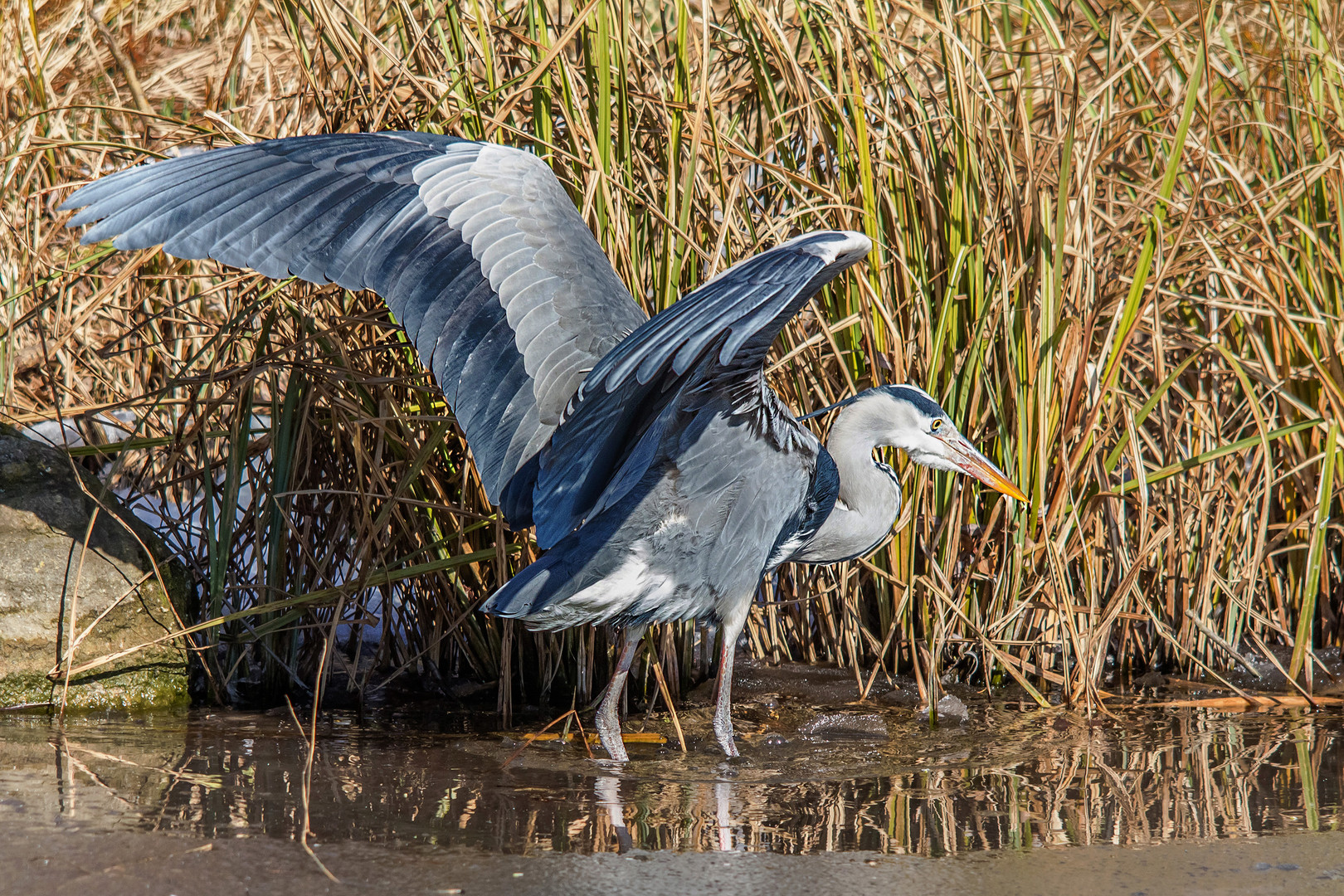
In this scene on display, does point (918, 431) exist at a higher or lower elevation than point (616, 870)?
higher

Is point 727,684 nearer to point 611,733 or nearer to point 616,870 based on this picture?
point 611,733

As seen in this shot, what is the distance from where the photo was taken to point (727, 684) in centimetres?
336

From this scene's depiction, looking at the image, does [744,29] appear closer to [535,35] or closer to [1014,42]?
[535,35]

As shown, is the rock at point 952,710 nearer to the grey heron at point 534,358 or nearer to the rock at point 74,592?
the grey heron at point 534,358

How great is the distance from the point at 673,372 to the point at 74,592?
1943 millimetres

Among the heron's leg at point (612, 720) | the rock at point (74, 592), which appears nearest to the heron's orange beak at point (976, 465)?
the heron's leg at point (612, 720)

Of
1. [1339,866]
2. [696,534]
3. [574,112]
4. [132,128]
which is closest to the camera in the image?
[1339,866]

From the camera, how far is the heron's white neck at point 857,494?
3529 millimetres

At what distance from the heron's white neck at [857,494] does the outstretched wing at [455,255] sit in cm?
71

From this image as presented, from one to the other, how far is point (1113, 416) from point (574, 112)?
1.81m

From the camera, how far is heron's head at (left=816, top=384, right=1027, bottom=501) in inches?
136

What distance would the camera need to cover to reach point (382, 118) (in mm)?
3787

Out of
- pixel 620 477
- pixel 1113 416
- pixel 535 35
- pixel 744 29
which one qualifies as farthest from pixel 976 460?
pixel 535 35

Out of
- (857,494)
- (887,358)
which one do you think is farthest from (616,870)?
(887,358)
